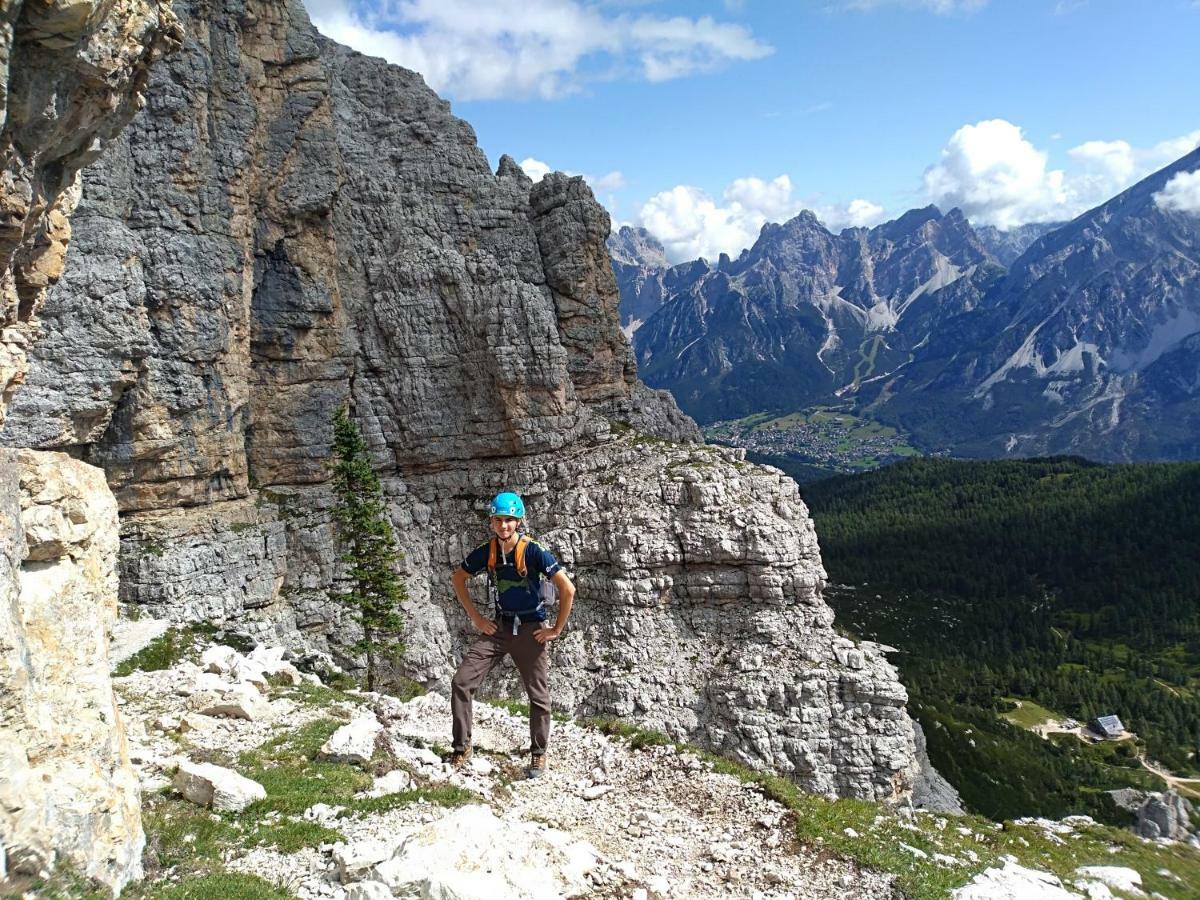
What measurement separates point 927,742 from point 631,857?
75.3 meters

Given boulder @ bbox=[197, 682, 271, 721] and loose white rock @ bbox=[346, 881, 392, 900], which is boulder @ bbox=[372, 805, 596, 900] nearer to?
loose white rock @ bbox=[346, 881, 392, 900]

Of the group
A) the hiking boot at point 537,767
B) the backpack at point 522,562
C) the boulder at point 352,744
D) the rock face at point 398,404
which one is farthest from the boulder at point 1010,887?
the rock face at point 398,404

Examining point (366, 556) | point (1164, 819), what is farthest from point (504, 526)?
point (1164, 819)

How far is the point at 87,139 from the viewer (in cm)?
935

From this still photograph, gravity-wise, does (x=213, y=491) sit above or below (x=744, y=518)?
above

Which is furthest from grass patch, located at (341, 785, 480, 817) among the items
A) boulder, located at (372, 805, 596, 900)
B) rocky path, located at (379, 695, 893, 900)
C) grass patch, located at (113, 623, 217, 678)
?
grass patch, located at (113, 623, 217, 678)

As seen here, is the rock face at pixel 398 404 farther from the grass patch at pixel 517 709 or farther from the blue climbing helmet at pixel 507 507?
the blue climbing helmet at pixel 507 507

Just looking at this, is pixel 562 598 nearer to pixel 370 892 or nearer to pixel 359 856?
pixel 359 856

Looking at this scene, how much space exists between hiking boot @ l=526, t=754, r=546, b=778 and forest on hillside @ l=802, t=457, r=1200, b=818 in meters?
69.7

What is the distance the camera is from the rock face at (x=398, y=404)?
38625mm

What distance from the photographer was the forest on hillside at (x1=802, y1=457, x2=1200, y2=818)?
8269 cm

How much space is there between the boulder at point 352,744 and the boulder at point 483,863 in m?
4.46

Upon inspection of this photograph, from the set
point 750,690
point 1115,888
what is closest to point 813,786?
point 750,690

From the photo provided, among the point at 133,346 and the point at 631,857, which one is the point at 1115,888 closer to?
the point at 631,857
